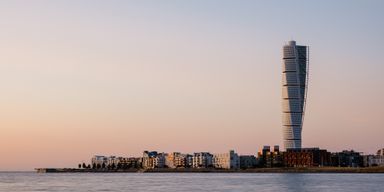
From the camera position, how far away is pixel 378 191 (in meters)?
78.4

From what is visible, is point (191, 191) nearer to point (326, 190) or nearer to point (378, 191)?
point (326, 190)

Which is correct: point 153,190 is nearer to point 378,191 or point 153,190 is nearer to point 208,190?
point 208,190

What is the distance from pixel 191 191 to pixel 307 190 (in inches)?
566

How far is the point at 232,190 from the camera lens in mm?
83188

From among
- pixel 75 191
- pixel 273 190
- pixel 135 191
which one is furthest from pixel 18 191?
pixel 273 190

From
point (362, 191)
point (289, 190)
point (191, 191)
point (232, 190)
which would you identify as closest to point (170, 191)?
point (191, 191)

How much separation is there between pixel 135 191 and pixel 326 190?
22923 millimetres

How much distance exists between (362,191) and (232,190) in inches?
609

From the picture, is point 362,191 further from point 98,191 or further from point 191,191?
point 98,191

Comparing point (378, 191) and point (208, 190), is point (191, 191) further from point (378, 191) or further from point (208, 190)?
point (378, 191)

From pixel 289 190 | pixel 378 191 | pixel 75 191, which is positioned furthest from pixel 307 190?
pixel 75 191

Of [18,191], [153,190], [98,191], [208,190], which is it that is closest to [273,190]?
[208,190]

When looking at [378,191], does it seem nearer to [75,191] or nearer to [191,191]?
[191,191]

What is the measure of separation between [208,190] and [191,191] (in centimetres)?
335
